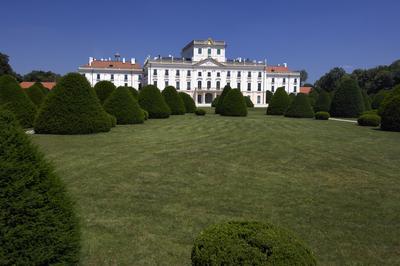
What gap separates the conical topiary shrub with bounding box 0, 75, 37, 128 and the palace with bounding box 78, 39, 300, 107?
6589 centimetres

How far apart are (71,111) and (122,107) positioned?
5734 mm

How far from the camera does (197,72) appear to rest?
85125 millimetres

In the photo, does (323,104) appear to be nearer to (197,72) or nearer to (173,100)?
(173,100)

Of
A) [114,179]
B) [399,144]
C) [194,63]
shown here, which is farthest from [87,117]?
→ [194,63]

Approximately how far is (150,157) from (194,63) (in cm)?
7589

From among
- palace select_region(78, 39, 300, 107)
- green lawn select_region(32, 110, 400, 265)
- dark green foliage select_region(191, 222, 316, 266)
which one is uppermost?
palace select_region(78, 39, 300, 107)

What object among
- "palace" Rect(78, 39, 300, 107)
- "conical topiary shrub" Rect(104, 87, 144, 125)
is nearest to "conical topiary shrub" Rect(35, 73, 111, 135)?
"conical topiary shrub" Rect(104, 87, 144, 125)

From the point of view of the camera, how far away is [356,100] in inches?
1288

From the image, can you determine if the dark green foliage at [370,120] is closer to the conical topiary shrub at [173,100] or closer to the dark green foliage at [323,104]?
the dark green foliage at [323,104]

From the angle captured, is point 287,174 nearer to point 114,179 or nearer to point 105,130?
point 114,179

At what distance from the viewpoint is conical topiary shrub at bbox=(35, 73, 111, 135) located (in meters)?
15.9

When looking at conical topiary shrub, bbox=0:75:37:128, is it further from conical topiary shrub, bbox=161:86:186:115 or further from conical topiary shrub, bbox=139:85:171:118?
conical topiary shrub, bbox=161:86:186:115

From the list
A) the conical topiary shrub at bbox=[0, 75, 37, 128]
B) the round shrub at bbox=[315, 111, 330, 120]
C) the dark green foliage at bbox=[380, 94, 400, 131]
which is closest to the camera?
the conical topiary shrub at bbox=[0, 75, 37, 128]

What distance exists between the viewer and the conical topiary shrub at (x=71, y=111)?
52.1ft
